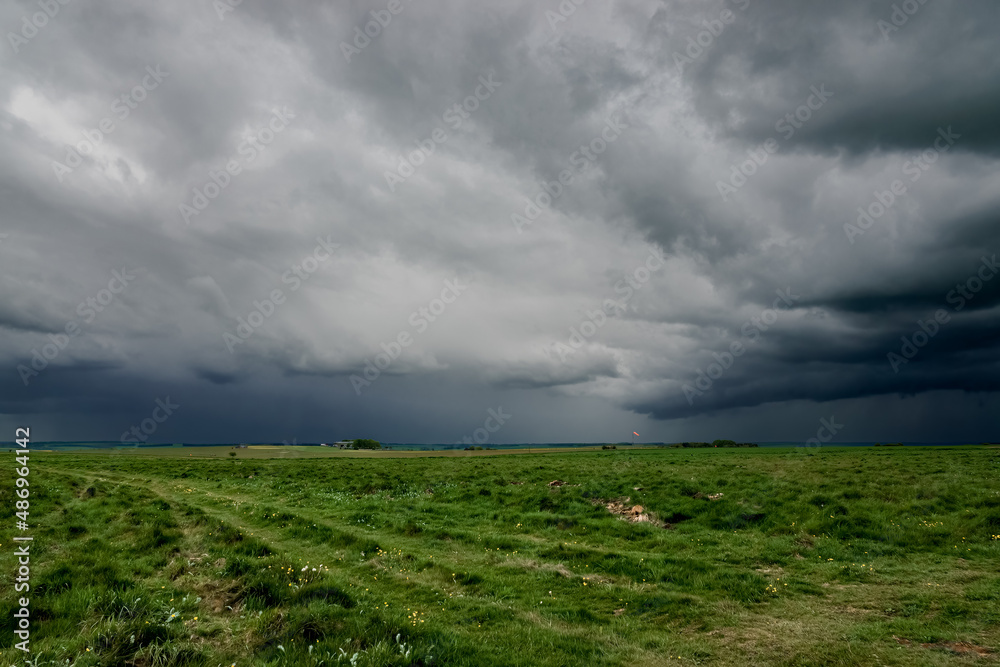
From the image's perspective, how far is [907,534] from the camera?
18453mm

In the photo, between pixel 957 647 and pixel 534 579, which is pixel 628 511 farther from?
pixel 957 647

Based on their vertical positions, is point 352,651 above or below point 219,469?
above

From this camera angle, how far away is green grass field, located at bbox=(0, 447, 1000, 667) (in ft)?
29.4

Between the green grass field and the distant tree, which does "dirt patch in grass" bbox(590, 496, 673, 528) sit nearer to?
the green grass field

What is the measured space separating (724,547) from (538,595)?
9.02m

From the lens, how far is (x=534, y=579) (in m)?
14.9

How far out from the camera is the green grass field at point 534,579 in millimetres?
8969

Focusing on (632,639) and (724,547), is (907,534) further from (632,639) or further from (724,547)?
(632,639)

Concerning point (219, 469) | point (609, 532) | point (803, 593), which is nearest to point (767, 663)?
point (803, 593)

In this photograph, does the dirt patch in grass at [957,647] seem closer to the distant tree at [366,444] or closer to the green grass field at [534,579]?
the green grass field at [534,579]

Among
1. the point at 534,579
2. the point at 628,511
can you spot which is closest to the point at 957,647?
the point at 534,579

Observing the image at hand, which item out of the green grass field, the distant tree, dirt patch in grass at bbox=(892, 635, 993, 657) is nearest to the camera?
the green grass field

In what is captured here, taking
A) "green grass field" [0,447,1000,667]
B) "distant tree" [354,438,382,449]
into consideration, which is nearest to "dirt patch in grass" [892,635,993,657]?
"green grass field" [0,447,1000,667]

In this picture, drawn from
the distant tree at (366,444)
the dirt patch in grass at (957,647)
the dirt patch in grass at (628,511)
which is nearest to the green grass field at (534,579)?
the dirt patch in grass at (957,647)
